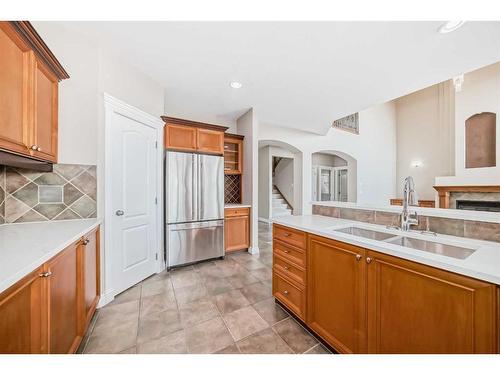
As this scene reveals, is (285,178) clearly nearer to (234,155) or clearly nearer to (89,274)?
(234,155)

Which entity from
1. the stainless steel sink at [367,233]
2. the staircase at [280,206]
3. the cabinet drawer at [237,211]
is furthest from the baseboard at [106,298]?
the staircase at [280,206]

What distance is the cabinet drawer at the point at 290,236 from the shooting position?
161 centimetres

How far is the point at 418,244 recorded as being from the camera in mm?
1371

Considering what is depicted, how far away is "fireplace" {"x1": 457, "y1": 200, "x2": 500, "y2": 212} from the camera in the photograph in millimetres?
4719

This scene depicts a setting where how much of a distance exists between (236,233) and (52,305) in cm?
256

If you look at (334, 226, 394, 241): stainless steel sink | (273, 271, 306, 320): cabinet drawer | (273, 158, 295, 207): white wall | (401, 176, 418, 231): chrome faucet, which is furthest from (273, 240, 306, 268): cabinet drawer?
(273, 158, 295, 207): white wall

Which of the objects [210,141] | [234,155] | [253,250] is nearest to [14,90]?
[210,141]

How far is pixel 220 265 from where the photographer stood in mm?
2977

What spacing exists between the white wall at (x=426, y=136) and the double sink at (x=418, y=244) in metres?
7.27

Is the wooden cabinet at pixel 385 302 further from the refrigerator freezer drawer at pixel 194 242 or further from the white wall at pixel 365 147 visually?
the white wall at pixel 365 147

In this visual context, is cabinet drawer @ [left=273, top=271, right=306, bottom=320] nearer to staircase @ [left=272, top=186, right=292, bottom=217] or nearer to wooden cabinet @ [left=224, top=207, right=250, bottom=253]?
wooden cabinet @ [left=224, top=207, right=250, bottom=253]
